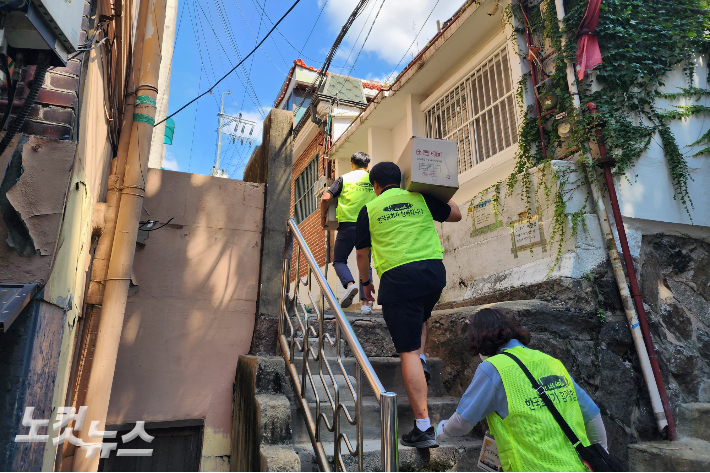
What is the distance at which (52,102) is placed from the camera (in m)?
2.10

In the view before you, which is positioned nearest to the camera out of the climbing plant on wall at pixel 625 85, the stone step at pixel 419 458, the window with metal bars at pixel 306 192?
the stone step at pixel 419 458

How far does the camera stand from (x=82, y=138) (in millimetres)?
2367

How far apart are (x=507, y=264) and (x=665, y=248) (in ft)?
5.09

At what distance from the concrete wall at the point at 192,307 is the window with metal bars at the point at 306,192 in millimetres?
6568

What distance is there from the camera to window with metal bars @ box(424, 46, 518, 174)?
18.9ft

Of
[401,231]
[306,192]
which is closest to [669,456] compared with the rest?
[401,231]

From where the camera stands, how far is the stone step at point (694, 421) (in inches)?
147

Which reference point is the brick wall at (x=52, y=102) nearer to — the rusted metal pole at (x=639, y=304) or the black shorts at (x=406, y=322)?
the black shorts at (x=406, y=322)

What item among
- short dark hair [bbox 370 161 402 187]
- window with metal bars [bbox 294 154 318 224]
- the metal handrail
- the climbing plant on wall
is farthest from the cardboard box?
window with metal bars [bbox 294 154 318 224]

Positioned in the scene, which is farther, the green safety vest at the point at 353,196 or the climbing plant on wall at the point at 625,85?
the climbing plant on wall at the point at 625,85

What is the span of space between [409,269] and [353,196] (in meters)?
1.75

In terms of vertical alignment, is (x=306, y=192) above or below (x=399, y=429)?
above

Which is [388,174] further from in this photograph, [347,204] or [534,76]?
[534,76]

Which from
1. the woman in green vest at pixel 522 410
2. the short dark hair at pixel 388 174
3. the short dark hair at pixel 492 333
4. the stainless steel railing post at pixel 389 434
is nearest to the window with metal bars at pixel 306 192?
the short dark hair at pixel 388 174
